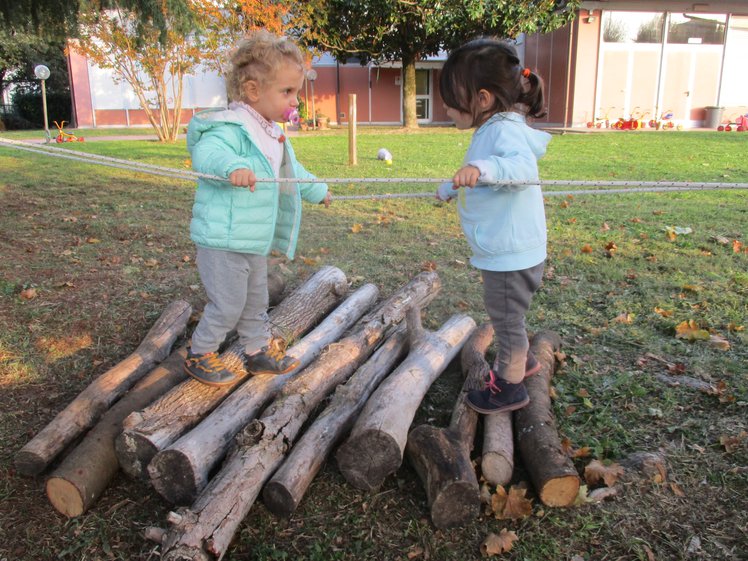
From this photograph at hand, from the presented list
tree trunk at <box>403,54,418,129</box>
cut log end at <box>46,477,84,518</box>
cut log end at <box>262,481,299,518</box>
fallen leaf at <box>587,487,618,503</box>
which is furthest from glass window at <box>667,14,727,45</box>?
cut log end at <box>46,477,84,518</box>

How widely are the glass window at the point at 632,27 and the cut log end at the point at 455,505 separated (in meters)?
24.1

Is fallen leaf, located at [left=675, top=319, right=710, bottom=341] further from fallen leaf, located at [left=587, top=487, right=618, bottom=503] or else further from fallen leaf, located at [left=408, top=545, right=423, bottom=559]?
fallen leaf, located at [left=408, top=545, right=423, bottom=559]

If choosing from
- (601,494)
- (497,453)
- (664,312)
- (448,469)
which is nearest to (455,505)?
(448,469)

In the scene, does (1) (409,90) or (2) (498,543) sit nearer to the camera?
(2) (498,543)

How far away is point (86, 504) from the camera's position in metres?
2.50

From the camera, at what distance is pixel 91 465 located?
257 cm

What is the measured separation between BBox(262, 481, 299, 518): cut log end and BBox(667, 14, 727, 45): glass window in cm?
2531

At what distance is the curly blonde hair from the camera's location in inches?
116

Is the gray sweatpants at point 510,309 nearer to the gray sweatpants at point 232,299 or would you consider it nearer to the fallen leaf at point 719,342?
the gray sweatpants at point 232,299

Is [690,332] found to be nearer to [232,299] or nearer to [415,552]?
[415,552]

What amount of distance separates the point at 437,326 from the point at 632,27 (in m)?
22.9

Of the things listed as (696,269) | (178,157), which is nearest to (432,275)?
(696,269)

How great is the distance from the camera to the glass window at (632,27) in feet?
74.0

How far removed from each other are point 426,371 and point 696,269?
3.23 meters
